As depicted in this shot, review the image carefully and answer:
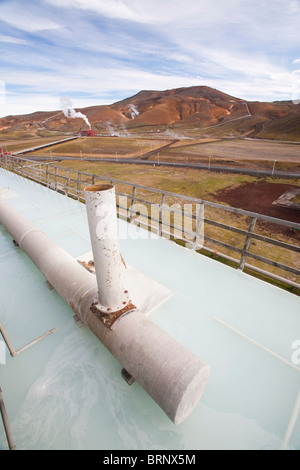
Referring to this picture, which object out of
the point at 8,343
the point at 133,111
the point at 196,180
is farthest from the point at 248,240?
the point at 133,111

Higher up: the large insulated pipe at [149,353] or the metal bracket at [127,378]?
the large insulated pipe at [149,353]

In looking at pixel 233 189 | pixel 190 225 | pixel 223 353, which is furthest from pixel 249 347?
pixel 233 189

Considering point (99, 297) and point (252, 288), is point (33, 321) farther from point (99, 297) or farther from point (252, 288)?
point (252, 288)

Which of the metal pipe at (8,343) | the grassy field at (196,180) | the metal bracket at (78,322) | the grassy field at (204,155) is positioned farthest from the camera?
the grassy field at (204,155)

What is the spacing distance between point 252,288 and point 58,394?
10.7 feet

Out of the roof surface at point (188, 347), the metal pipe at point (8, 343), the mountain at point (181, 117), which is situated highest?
the mountain at point (181, 117)

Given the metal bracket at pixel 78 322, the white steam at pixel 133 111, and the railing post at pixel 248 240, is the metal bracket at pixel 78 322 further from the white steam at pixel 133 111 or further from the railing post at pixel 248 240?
the white steam at pixel 133 111

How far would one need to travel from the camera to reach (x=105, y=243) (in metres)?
2.21

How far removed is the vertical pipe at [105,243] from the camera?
2.06 meters

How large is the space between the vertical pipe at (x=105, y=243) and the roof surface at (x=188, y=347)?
2.77 feet

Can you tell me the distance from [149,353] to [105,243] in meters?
1.16

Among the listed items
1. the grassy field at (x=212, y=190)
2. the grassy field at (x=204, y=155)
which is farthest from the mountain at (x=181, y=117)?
Result: the grassy field at (x=212, y=190)

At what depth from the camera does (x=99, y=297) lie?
8.41 feet

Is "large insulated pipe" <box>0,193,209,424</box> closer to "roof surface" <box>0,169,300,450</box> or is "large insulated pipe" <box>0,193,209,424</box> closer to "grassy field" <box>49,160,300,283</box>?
"roof surface" <box>0,169,300,450</box>
